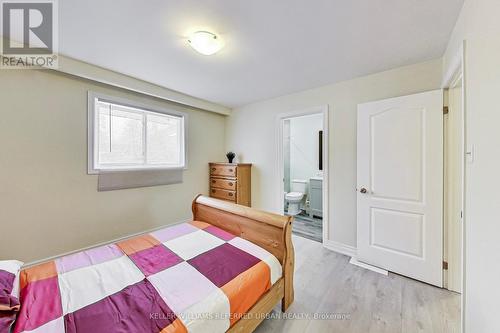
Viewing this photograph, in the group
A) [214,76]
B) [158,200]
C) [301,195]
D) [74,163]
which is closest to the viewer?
[74,163]

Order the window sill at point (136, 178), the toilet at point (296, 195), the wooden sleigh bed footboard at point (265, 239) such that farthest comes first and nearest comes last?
1. the toilet at point (296, 195)
2. the window sill at point (136, 178)
3. the wooden sleigh bed footboard at point (265, 239)

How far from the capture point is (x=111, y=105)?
2.79 m

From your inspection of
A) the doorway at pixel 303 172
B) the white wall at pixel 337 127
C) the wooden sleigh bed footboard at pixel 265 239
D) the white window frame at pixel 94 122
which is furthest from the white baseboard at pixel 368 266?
the white window frame at pixel 94 122

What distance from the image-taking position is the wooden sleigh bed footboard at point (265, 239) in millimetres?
1327

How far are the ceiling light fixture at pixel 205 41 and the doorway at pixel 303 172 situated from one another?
1774mm

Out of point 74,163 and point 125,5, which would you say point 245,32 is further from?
point 74,163

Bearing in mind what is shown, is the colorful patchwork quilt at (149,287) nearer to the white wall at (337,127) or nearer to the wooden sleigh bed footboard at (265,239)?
the wooden sleigh bed footboard at (265,239)

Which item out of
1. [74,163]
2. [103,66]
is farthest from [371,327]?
[103,66]

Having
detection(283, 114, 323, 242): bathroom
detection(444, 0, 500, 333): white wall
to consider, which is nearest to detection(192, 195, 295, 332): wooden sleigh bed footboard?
detection(444, 0, 500, 333): white wall

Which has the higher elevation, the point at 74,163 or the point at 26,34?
the point at 26,34

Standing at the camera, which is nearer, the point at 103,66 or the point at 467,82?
the point at 467,82

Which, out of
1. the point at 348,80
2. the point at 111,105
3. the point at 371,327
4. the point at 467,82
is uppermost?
the point at 348,80

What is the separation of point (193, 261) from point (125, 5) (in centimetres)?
193

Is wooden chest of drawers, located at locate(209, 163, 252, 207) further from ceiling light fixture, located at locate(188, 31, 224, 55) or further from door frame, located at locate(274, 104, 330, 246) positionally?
ceiling light fixture, located at locate(188, 31, 224, 55)
